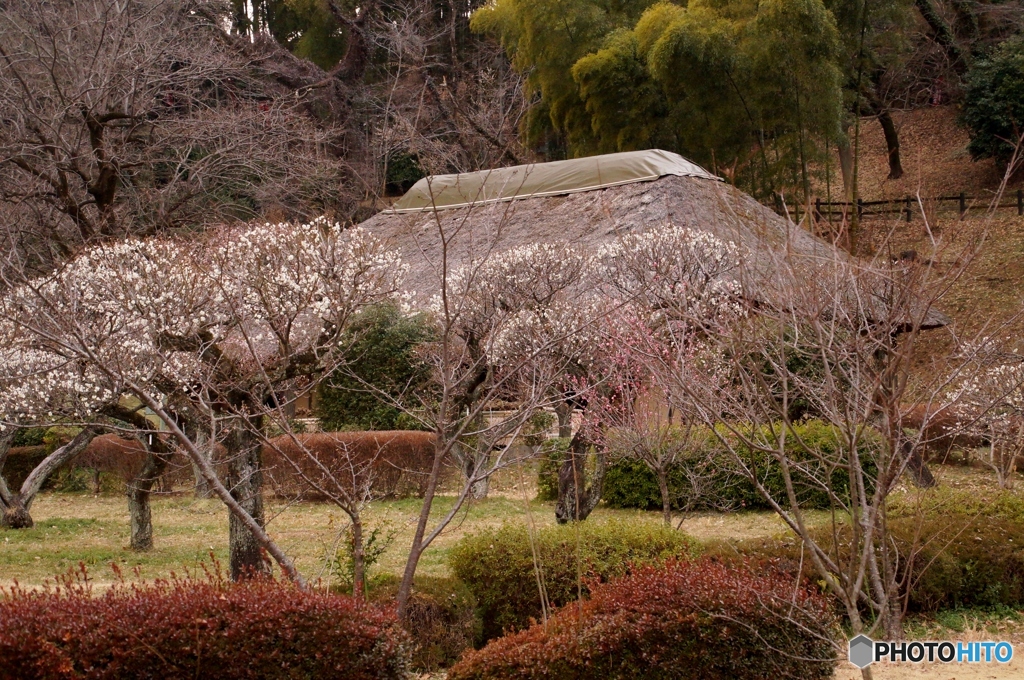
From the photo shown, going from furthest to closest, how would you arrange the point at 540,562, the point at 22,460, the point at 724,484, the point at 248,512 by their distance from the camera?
the point at 22,460
the point at 724,484
the point at 248,512
the point at 540,562

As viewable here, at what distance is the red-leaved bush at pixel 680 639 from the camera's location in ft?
16.4

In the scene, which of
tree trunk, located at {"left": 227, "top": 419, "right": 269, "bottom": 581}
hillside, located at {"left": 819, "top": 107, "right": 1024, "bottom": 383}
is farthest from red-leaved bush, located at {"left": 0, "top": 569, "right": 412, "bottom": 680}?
hillside, located at {"left": 819, "top": 107, "right": 1024, "bottom": 383}

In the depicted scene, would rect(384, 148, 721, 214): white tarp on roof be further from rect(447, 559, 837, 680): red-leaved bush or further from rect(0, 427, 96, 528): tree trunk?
rect(447, 559, 837, 680): red-leaved bush

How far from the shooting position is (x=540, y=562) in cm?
681

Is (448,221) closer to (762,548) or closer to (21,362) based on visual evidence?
(21,362)

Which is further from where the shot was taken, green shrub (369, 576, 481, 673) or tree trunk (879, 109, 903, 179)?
tree trunk (879, 109, 903, 179)

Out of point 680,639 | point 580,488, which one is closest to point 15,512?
point 580,488

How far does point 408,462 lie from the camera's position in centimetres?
1473

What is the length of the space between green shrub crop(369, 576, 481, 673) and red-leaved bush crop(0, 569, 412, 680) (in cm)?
130

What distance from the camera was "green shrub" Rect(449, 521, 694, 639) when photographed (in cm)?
689

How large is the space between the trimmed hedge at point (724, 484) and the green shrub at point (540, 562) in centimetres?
370

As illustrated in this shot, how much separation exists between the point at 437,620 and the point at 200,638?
6.78 ft

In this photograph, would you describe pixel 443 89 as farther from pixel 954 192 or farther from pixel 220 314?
pixel 954 192

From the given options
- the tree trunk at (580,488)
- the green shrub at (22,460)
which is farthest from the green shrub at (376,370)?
the tree trunk at (580,488)
